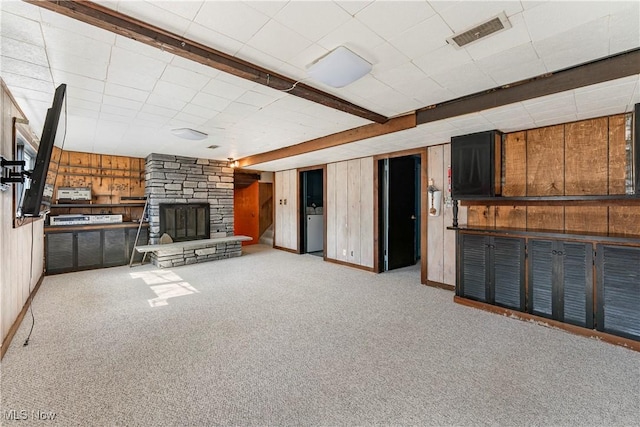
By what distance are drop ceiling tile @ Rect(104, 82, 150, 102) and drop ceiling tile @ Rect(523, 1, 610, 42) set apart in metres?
3.30

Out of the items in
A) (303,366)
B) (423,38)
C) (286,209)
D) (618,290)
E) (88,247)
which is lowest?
(303,366)

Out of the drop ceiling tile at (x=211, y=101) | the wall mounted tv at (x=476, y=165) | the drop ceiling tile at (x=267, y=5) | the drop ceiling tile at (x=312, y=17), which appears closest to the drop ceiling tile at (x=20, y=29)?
the drop ceiling tile at (x=211, y=101)

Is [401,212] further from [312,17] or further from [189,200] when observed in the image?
[189,200]

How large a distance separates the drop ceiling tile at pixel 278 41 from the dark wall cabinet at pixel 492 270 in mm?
3121

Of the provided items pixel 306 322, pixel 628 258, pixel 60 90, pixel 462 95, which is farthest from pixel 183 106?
pixel 628 258

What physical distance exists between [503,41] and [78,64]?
130 inches

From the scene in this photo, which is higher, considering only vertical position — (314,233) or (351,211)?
(351,211)

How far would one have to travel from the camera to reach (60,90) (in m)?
2.26

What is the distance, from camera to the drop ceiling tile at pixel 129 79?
245 centimetres

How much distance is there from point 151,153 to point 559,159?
7178 millimetres

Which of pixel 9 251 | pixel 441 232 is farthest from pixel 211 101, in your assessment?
pixel 441 232

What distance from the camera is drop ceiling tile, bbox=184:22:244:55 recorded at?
1878 mm

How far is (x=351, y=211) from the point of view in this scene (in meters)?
6.07

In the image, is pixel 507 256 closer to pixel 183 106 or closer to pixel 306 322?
pixel 306 322
